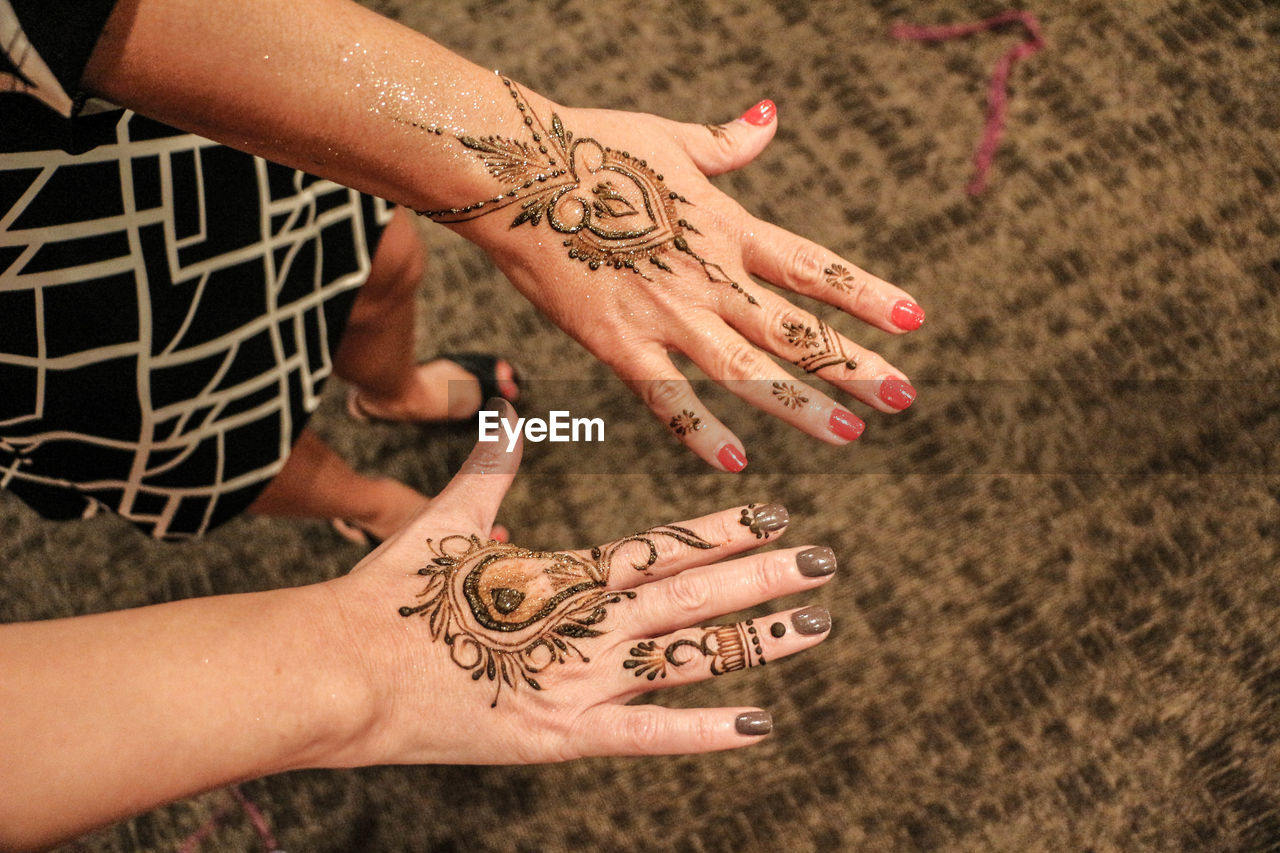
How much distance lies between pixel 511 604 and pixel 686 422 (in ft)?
1.01

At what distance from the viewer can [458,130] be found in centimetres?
89

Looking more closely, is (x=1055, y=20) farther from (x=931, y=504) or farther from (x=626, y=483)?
(x=626, y=483)

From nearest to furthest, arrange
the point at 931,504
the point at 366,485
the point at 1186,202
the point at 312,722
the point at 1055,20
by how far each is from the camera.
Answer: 1. the point at 312,722
2. the point at 366,485
3. the point at 931,504
4. the point at 1186,202
5. the point at 1055,20

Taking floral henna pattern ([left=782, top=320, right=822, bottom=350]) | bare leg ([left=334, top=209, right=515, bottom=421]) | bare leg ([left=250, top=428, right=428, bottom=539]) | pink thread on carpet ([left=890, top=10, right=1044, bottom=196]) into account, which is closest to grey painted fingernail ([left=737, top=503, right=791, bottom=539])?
floral henna pattern ([left=782, top=320, right=822, bottom=350])

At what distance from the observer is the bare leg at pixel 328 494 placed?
3.79 feet

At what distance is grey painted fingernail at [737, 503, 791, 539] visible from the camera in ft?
3.14

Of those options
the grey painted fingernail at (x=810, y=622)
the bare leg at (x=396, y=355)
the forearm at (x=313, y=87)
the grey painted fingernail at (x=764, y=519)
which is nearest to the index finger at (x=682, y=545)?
the grey painted fingernail at (x=764, y=519)

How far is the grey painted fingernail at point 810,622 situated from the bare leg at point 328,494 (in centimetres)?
51

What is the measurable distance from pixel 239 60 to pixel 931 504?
131cm

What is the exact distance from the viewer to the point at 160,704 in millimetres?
744

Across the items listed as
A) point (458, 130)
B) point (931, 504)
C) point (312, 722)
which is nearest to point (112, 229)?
point (458, 130)

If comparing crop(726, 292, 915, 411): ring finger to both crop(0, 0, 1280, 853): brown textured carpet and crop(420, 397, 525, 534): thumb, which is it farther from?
crop(0, 0, 1280, 853): brown textured carpet

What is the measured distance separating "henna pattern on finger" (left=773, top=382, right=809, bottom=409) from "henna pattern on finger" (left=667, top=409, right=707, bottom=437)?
10cm

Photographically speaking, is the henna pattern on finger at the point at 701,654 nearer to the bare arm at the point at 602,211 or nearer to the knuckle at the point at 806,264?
the bare arm at the point at 602,211
